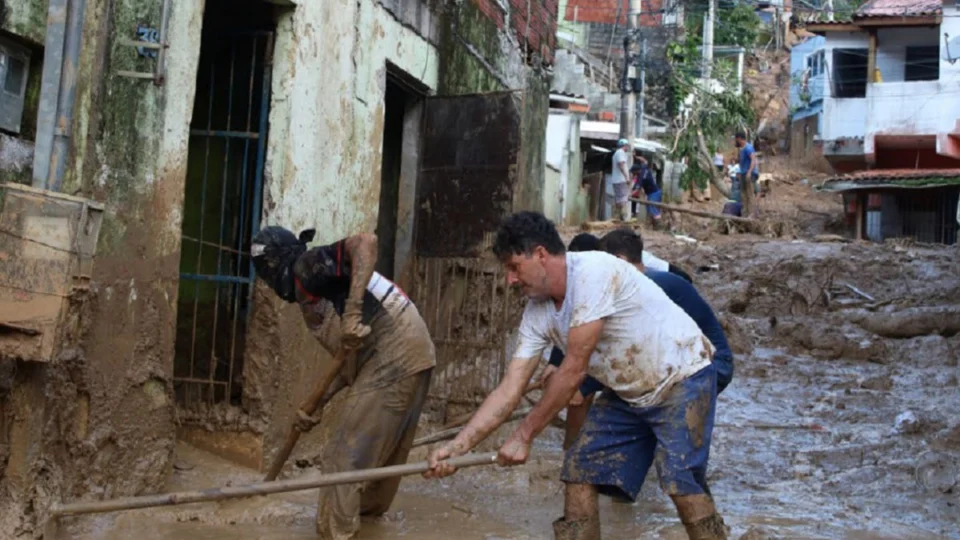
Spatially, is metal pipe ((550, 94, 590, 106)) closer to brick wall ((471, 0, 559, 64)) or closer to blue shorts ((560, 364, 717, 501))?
Answer: brick wall ((471, 0, 559, 64))

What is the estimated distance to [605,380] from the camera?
464 centimetres

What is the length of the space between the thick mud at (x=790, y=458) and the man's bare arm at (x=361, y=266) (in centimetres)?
127

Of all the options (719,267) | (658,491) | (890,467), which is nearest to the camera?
(658,491)

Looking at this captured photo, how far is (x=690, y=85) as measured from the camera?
1232 inches

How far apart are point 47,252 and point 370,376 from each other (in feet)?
5.31

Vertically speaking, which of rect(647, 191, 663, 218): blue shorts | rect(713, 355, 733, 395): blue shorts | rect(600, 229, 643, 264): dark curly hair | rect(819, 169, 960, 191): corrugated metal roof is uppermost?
rect(819, 169, 960, 191): corrugated metal roof

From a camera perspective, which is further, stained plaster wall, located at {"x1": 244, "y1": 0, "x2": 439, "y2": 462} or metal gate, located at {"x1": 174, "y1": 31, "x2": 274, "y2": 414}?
metal gate, located at {"x1": 174, "y1": 31, "x2": 274, "y2": 414}

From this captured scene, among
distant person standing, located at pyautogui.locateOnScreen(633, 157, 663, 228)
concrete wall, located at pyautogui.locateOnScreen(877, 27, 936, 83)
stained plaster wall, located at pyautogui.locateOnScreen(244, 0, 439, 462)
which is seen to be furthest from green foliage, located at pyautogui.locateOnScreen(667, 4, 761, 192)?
stained plaster wall, located at pyautogui.locateOnScreen(244, 0, 439, 462)

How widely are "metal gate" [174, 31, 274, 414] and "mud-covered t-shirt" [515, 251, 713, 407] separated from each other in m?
3.11

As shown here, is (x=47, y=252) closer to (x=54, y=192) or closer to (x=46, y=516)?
(x=54, y=192)

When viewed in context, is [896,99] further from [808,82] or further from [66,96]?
[66,96]

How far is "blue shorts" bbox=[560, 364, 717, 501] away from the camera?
14.9ft

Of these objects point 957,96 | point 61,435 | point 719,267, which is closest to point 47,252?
point 61,435

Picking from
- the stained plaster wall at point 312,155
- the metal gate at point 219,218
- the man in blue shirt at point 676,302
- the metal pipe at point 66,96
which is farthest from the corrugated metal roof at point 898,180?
the metal pipe at point 66,96
